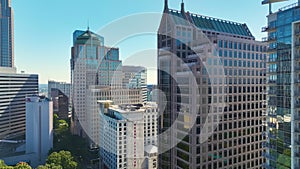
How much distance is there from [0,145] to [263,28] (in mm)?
30805

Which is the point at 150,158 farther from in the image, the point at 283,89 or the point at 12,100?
the point at 12,100

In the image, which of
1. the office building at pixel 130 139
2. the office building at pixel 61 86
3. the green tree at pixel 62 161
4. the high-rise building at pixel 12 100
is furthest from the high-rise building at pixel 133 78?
the office building at pixel 61 86

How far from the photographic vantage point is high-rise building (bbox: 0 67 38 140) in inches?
1086

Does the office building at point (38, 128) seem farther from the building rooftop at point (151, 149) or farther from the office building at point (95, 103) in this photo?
the building rooftop at point (151, 149)

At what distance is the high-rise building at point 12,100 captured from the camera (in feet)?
90.5

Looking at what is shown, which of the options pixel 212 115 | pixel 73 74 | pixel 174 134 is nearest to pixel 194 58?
pixel 212 115

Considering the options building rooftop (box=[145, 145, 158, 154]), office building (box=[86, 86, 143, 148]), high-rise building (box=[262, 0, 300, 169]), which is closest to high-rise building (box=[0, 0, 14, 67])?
office building (box=[86, 86, 143, 148])

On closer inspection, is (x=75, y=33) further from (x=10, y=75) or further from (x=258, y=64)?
(x=258, y=64)

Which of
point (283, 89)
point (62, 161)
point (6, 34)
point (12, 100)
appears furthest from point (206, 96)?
point (6, 34)

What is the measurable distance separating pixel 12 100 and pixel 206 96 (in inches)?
1140

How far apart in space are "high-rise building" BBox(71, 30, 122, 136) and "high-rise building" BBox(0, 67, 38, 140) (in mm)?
7217

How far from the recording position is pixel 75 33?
3512 centimetres

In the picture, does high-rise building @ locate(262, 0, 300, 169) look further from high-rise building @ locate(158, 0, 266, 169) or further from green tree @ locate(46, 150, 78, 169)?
green tree @ locate(46, 150, 78, 169)

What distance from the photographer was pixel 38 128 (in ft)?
73.4
